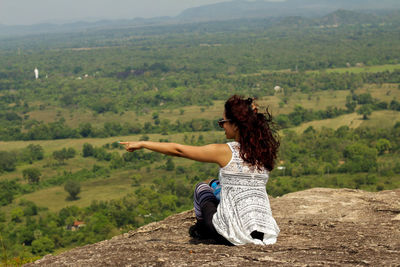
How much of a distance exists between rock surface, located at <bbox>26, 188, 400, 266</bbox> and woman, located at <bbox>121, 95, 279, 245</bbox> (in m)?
0.21

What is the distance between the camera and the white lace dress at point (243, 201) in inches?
169

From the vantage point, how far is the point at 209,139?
6188 cm

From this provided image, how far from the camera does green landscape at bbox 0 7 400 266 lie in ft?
129

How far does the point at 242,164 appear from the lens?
4.26 meters

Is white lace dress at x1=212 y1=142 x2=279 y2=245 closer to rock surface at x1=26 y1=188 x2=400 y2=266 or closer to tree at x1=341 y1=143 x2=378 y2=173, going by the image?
rock surface at x1=26 y1=188 x2=400 y2=266

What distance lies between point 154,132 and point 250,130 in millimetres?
67012

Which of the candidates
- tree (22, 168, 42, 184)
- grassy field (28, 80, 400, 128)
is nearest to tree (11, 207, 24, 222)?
tree (22, 168, 42, 184)

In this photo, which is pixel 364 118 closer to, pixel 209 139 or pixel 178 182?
pixel 209 139

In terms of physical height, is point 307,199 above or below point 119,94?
above

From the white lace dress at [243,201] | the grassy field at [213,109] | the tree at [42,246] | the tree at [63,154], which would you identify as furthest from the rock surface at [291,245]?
the grassy field at [213,109]

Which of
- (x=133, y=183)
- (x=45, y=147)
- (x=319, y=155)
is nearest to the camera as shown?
(x=133, y=183)

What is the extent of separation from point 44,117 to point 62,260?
8860 centimetres

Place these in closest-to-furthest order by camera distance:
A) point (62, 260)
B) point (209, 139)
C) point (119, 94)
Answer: point (62, 260) → point (209, 139) → point (119, 94)

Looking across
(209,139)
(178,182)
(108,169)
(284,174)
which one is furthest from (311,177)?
(108,169)
